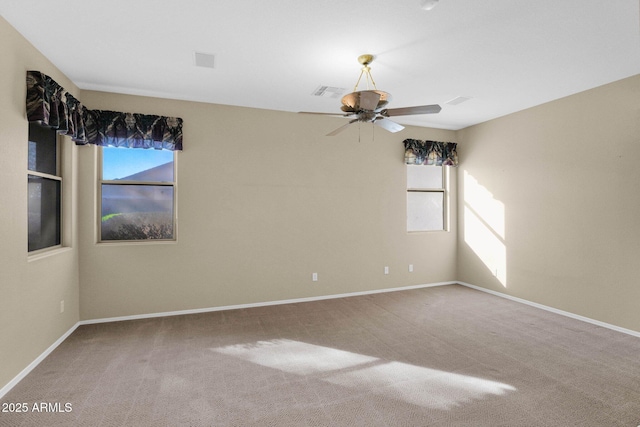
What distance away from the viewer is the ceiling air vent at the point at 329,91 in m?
3.91

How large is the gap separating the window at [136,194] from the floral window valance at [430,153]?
3596 millimetres

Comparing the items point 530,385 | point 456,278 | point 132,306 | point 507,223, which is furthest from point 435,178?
point 132,306

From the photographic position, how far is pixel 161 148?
410cm

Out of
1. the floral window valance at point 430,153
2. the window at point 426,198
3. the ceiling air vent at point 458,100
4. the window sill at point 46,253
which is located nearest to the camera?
the window sill at point 46,253

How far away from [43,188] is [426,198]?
529cm

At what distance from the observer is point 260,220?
4.59 metres

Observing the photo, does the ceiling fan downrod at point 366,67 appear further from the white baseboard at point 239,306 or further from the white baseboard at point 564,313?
the white baseboard at point 564,313

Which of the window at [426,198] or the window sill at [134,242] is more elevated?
the window at [426,198]

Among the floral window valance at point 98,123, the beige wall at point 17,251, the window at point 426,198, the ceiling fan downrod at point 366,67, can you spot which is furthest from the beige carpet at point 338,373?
the ceiling fan downrod at point 366,67

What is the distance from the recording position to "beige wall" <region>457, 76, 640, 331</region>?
3.60m

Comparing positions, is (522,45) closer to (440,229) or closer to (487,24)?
(487,24)

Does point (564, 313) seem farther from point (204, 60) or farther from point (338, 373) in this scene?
point (204, 60)

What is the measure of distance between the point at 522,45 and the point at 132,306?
5008 mm

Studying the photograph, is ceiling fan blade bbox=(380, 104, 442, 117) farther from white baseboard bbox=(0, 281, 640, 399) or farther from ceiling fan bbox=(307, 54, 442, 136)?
white baseboard bbox=(0, 281, 640, 399)
